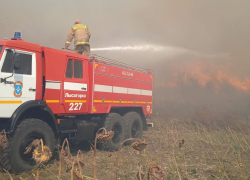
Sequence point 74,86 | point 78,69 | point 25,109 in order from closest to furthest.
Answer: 1. point 25,109
2. point 74,86
3. point 78,69

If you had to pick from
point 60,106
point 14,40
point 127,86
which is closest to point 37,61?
point 14,40

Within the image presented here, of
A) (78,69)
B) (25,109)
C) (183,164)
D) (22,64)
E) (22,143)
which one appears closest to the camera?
(183,164)

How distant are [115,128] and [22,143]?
372cm

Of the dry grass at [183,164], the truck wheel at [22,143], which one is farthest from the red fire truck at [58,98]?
the dry grass at [183,164]

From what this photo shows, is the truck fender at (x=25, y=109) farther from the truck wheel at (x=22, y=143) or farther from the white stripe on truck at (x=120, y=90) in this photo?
the white stripe on truck at (x=120, y=90)

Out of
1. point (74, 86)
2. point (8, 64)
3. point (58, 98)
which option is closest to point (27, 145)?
point (58, 98)

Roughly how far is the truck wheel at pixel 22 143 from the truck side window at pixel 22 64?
1129 millimetres

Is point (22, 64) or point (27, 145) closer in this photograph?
point (27, 145)

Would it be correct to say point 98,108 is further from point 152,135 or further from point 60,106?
point 152,135

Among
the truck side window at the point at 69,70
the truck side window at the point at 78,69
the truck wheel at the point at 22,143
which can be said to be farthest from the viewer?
the truck side window at the point at 78,69

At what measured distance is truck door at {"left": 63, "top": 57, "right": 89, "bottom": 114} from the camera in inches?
287

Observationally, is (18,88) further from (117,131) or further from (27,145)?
(117,131)

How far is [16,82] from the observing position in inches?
236

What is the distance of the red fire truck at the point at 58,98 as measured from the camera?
19.0ft
